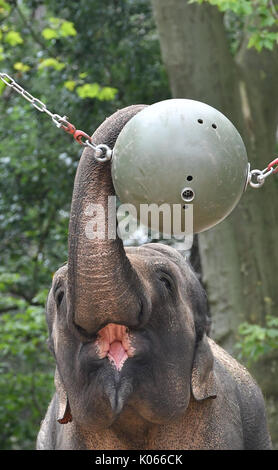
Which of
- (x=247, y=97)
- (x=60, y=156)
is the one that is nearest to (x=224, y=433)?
(x=247, y=97)

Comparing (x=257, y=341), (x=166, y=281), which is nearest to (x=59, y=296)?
(x=166, y=281)

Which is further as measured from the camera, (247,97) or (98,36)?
(98,36)

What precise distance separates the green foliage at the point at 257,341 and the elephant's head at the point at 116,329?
2.69 m

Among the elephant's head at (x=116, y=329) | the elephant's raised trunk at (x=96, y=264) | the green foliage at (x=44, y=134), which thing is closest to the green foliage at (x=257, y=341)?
the green foliage at (x=44, y=134)

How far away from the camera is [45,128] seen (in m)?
8.60

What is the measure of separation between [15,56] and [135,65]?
5.15ft

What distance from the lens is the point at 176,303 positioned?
3219 millimetres

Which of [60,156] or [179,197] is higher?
[60,156]

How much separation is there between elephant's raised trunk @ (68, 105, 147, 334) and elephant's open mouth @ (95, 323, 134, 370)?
8 cm

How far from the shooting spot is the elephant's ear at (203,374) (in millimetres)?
3260

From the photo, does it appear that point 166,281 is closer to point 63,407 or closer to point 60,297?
point 60,297

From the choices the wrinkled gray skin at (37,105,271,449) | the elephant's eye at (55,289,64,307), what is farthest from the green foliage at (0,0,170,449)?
the elephant's eye at (55,289,64,307)

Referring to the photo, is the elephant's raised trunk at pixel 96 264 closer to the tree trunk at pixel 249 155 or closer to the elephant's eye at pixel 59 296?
the elephant's eye at pixel 59 296

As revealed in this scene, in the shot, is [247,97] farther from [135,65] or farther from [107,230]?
[107,230]
